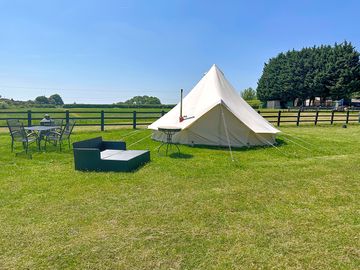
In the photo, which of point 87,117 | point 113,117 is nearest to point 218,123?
point 113,117

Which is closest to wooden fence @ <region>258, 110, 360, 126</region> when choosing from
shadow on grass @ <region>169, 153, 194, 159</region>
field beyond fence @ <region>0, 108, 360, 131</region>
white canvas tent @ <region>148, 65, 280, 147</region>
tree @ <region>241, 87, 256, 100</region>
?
field beyond fence @ <region>0, 108, 360, 131</region>

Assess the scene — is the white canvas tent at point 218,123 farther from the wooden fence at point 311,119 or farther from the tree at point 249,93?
the tree at point 249,93

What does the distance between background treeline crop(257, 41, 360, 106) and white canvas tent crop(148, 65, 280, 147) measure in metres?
34.9

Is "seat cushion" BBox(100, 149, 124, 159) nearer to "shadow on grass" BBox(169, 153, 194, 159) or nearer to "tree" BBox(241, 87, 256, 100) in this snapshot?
"shadow on grass" BBox(169, 153, 194, 159)

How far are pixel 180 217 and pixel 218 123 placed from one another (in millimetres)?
5977

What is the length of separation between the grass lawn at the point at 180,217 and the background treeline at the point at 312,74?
37.4m

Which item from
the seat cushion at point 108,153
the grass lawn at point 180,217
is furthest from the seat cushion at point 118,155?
the grass lawn at point 180,217

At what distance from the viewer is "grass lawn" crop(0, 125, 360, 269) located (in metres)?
Result: 2.78

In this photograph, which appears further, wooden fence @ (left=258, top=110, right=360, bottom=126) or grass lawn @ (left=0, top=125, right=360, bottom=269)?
wooden fence @ (left=258, top=110, right=360, bottom=126)

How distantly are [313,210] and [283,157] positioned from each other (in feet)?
13.3

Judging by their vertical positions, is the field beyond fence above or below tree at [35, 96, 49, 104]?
below

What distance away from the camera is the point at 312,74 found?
1655 inches

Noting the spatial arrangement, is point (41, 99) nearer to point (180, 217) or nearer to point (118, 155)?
point (118, 155)

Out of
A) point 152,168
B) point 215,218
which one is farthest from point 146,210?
point 152,168
